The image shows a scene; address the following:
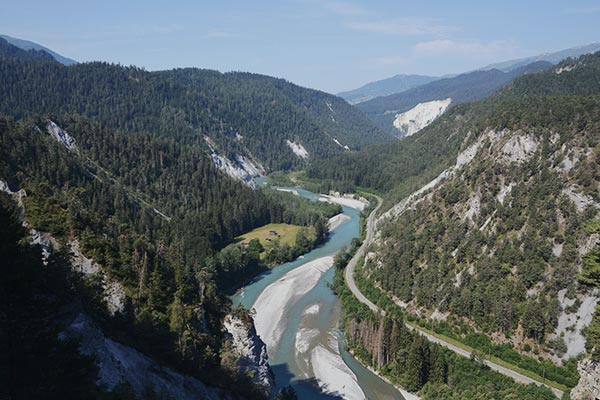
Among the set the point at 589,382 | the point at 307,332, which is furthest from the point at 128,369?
the point at 307,332

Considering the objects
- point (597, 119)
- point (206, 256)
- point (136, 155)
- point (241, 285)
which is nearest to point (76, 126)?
point (136, 155)

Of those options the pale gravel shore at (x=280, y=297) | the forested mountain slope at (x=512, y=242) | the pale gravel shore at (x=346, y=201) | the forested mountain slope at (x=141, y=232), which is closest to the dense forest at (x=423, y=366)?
the forested mountain slope at (x=512, y=242)

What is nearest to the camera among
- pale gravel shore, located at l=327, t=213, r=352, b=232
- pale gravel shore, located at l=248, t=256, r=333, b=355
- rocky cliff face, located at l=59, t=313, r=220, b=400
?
rocky cliff face, located at l=59, t=313, r=220, b=400

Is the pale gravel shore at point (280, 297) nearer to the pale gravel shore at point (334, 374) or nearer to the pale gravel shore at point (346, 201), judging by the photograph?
the pale gravel shore at point (334, 374)

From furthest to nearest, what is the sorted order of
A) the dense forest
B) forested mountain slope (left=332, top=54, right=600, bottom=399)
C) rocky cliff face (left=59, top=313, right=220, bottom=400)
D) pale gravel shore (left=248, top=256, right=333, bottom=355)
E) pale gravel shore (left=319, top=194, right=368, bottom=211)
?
pale gravel shore (left=319, top=194, right=368, bottom=211)
pale gravel shore (left=248, top=256, right=333, bottom=355)
forested mountain slope (left=332, top=54, right=600, bottom=399)
the dense forest
rocky cliff face (left=59, top=313, right=220, bottom=400)

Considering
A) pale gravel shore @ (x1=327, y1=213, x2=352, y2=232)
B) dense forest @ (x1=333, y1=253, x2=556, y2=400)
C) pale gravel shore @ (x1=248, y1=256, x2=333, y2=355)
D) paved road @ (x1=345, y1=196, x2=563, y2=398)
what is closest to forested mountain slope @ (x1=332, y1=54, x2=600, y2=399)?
paved road @ (x1=345, y1=196, x2=563, y2=398)

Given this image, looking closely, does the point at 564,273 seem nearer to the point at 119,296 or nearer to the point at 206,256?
the point at 119,296

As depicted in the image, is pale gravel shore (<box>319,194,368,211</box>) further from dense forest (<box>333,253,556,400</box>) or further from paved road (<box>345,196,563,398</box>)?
dense forest (<box>333,253,556,400</box>)
